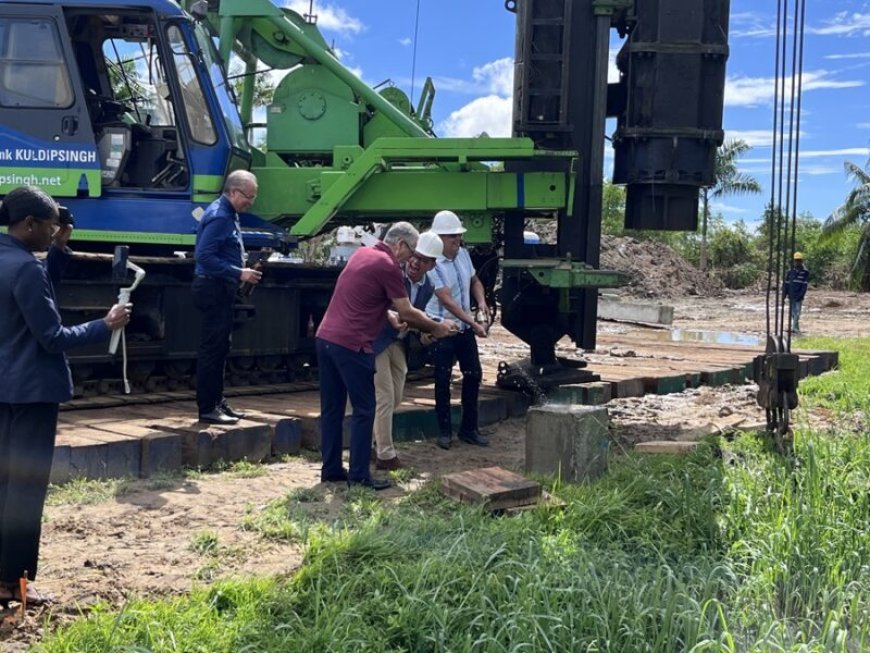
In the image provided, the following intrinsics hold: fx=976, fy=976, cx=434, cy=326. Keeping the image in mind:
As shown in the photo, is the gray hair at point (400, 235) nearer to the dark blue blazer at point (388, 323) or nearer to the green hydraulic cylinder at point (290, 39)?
the dark blue blazer at point (388, 323)

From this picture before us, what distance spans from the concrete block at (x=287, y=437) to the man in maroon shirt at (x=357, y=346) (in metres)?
1.03

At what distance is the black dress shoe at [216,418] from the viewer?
6805 millimetres

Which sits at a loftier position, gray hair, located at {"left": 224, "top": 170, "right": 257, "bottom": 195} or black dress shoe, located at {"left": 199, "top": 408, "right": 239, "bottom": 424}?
gray hair, located at {"left": 224, "top": 170, "right": 257, "bottom": 195}

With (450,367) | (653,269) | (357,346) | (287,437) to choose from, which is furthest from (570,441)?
(653,269)

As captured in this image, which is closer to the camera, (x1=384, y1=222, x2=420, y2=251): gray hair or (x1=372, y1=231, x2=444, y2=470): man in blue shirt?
(x1=384, y1=222, x2=420, y2=251): gray hair

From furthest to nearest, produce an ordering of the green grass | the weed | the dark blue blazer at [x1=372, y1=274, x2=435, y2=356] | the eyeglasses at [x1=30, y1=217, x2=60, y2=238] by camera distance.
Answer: the dark blue blazer at [x1=372, y1=274, x2=435, y2=356] < the weed < the eyeglasses at [x1=30, y1=217, x2=60, y2=238] < the green grass

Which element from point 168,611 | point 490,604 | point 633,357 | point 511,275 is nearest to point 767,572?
point 490,604

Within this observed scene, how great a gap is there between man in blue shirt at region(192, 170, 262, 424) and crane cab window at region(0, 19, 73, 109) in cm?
207

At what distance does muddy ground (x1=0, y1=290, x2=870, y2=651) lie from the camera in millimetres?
4125

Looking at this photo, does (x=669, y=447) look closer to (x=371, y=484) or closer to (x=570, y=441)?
(x=570, y=441)

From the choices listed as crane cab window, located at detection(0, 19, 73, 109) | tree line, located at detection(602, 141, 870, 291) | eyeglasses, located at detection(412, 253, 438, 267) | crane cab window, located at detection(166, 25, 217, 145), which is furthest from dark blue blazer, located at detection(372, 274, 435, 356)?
tree line, located at detection(602, 141, 870, 291)

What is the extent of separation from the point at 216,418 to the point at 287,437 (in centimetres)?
55

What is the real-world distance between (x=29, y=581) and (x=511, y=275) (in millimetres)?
5674

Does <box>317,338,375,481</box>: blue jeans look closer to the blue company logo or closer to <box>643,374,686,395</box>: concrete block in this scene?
the blue company logo
